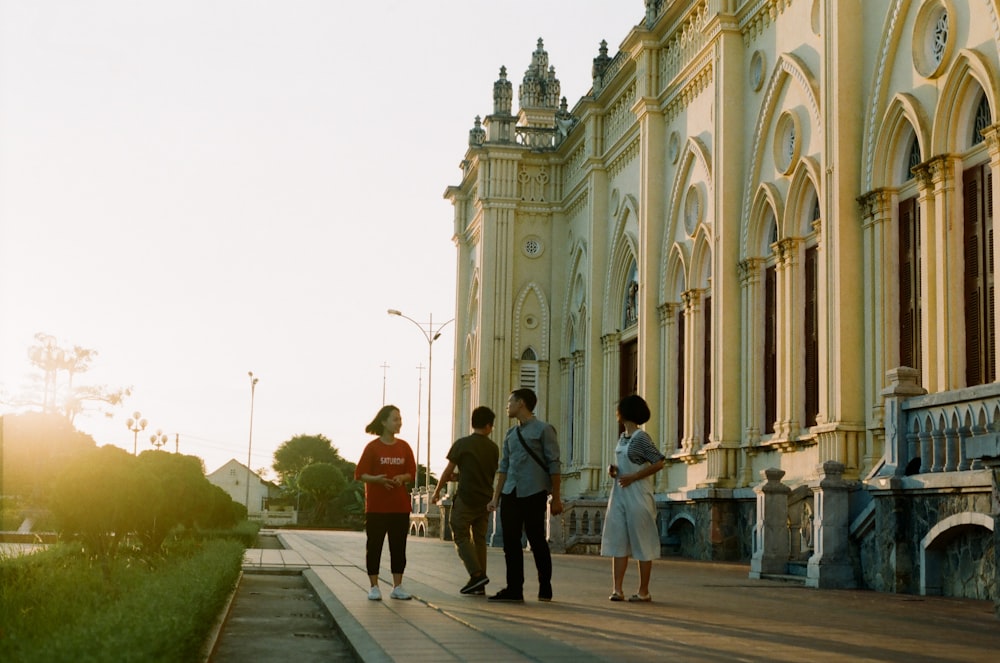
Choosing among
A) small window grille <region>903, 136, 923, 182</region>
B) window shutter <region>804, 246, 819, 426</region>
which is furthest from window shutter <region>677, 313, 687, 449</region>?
small window grille <region>903, 136, 923, 182</region>

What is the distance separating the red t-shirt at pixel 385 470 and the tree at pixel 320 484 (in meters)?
84.8

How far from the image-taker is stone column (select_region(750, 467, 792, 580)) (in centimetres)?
1733

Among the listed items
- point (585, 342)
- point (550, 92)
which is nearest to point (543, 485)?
point (585, 342)

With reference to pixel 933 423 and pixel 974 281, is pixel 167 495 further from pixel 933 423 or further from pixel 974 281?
pixel 974 281

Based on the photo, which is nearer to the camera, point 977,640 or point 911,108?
point 977,640

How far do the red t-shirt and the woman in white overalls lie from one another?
6.14 ft

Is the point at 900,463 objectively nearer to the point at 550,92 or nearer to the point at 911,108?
the point at 911,108

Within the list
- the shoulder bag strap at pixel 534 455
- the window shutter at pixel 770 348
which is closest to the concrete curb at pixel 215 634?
the shoulder bag strap at pixel 534 455

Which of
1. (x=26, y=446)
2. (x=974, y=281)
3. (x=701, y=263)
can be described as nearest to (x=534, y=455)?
(x=974, y=281)

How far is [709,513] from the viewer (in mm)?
25266

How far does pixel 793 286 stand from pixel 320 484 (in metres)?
75.2

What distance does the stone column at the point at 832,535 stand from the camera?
14992 mm

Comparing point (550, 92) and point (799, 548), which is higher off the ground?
point (550, 92)

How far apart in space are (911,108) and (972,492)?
8.21 meters
